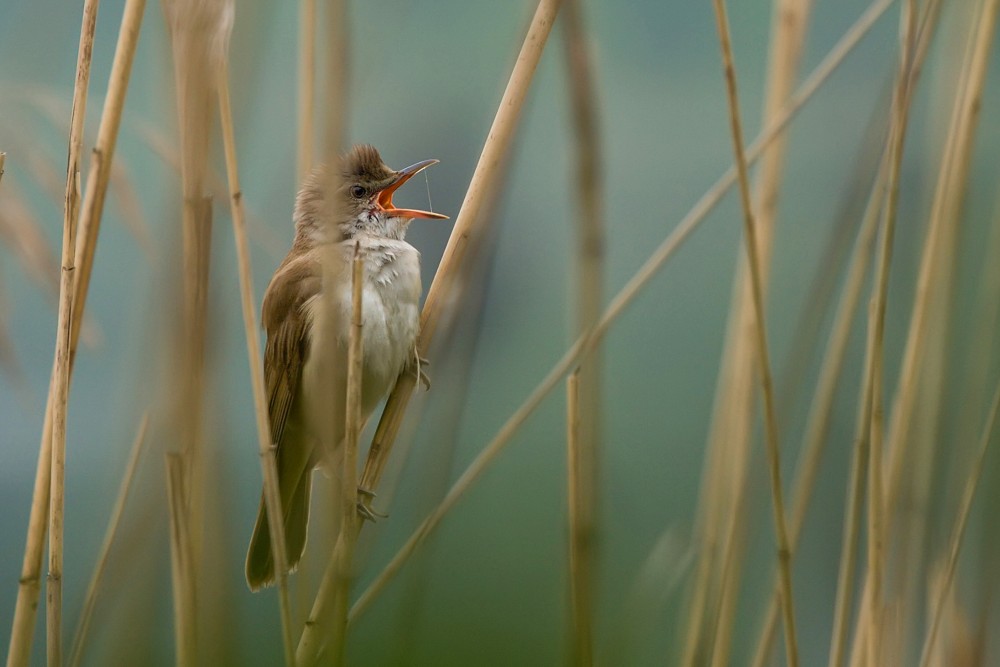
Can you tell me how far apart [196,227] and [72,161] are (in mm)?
344

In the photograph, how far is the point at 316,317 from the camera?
2.19m

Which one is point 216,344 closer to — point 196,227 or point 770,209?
point 196,227

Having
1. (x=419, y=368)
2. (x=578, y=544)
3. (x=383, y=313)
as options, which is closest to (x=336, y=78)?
(x=578, y=544)

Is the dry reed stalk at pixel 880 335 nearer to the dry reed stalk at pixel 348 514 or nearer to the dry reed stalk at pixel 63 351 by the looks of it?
the dry reed stalk at pixel 348 514

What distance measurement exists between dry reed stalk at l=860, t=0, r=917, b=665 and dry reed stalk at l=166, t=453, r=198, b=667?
1.04 meters

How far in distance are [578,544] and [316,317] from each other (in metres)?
1.03

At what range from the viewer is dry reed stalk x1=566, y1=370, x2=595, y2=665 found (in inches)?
47.2

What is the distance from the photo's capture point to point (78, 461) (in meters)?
3.55

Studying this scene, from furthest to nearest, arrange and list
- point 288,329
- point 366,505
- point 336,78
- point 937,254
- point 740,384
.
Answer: point 288,329, point 366,505, point 740,384, point 937,254, point 336,78

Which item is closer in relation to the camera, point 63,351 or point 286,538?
point 63,351

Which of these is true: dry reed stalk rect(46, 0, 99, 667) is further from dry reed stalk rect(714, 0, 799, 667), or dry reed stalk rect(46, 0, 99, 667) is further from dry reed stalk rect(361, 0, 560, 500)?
dry reed stalk rect(714, 0, 799, 667)

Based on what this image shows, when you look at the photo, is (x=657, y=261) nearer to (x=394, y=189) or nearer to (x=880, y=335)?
(x=880, y=335)

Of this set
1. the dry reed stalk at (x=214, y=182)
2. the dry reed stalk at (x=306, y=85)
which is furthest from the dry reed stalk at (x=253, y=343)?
the dry reed stalk at (x=306, y=85)

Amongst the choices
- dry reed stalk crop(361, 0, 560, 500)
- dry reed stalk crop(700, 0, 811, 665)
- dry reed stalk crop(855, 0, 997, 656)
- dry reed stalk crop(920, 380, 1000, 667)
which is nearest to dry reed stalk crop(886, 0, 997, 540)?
dry reed stalk crop(855, 0, 997, 656)
